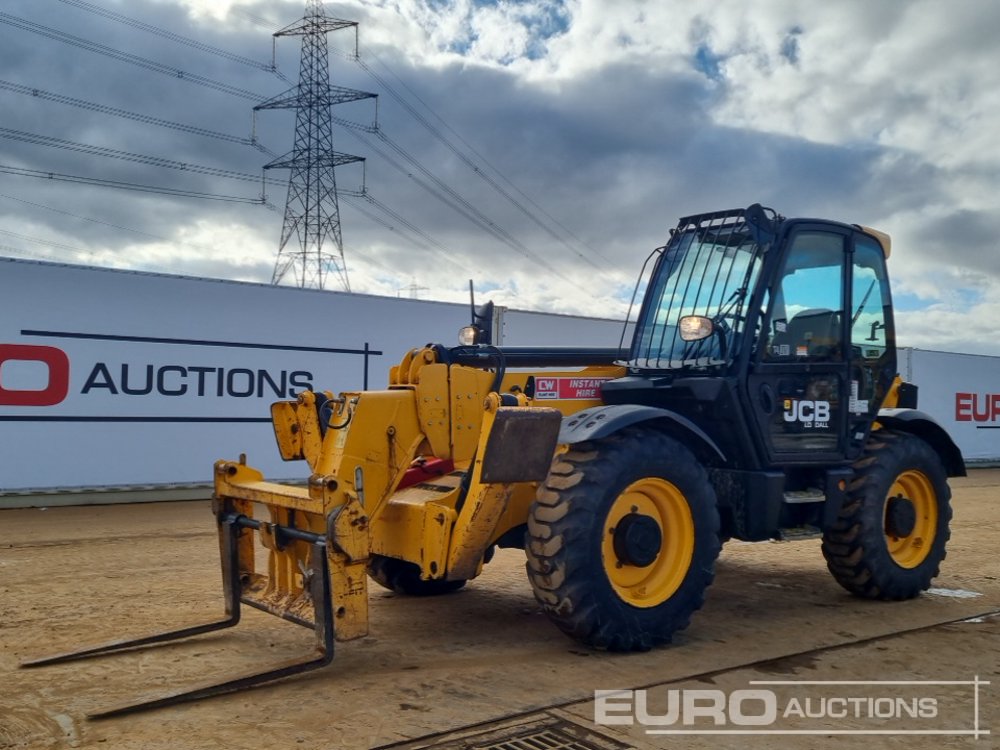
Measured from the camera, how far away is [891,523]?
6.75 meters

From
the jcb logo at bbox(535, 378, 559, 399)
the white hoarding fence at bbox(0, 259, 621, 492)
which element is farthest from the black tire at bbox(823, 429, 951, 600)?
the white hoarding fence at bbox(0, 259, 621, 492)

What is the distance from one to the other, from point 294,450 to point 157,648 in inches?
52.7

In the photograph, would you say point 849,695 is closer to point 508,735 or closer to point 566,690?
point 566,690

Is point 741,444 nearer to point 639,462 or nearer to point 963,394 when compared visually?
point 639,462

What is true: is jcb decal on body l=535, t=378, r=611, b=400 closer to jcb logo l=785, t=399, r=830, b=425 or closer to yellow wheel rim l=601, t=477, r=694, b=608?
yellow wheel rim l=601, t=477, r=694, b=608

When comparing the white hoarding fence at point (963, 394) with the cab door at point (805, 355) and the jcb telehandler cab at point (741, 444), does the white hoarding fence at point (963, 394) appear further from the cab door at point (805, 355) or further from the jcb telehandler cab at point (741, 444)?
the cab door at point (805, 355)

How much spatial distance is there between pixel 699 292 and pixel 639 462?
5.68 ft

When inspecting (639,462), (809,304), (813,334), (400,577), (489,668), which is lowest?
(489,668)

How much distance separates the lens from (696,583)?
5.34 m

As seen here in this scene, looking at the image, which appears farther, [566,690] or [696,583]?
[696,583]

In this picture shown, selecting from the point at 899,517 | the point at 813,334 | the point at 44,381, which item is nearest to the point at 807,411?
the point at 813,334

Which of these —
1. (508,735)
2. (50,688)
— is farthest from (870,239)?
(50,688)

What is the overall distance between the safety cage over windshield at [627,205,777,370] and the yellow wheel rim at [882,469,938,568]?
196cm

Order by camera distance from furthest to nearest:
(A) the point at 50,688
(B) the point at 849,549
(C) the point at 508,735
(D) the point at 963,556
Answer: (D) the point at 963,556 < (B) the point at 849,549 < (A) the point at 50,688 < (C) the point at 508,735
